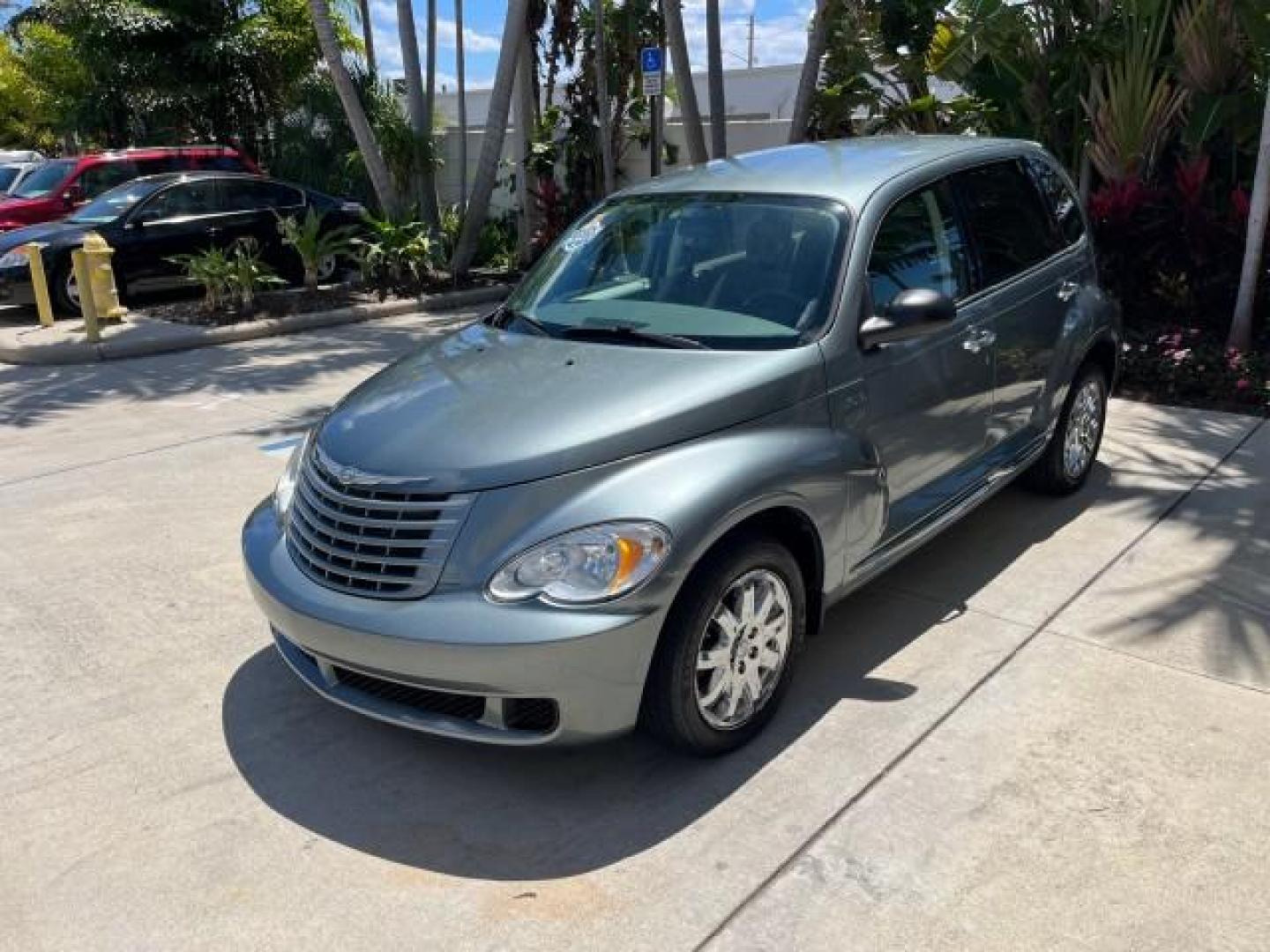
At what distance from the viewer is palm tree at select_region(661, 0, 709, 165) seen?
12406mm

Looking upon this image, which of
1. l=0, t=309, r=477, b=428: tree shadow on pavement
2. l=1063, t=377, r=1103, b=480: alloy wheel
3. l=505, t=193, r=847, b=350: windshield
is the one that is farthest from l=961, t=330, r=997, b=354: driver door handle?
l=0, t=309, r=477, b=428: tree shadow on pavement

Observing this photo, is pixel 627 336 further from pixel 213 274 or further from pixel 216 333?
pixel 213 274

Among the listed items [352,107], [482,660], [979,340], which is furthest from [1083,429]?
[352,107]

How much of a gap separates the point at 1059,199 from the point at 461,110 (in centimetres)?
1346

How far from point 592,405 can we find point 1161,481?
3.81 meters

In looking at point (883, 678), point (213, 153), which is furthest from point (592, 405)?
point (213, 153)

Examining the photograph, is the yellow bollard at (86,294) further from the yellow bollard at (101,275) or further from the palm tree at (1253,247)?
the palm tree at (1253,247)

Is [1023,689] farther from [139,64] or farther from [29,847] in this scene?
[139,64]

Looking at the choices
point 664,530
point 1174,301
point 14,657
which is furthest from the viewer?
point 1174,301

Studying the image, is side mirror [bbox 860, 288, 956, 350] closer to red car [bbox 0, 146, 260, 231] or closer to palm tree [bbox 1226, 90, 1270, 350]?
palm tree [bbox 1226, 90, 1270, 350]

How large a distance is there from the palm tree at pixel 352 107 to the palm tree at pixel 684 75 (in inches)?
144

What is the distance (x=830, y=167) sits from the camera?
14.4 ft

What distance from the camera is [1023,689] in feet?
12.4

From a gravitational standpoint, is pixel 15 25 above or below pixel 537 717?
above
